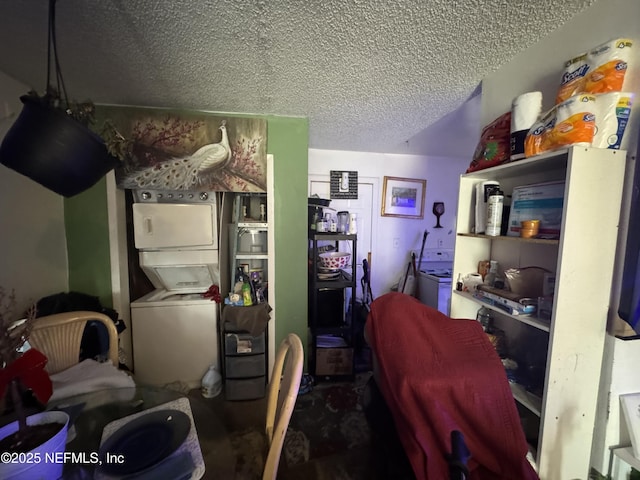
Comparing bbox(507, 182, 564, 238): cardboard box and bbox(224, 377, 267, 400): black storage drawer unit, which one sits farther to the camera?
bbox(224, 377, 267, 400): black storage drawer unit

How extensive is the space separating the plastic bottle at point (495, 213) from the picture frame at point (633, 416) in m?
0.68

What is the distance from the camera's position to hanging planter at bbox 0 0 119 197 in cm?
72

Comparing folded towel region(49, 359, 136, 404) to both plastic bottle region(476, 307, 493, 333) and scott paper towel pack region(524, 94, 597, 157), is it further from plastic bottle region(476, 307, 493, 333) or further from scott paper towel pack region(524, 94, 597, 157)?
scott paper towel pack region(524, 94, 597, 157)

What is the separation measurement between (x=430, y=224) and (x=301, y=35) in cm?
255

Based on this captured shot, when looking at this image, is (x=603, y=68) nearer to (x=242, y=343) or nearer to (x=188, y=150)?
(x=188, y=150)

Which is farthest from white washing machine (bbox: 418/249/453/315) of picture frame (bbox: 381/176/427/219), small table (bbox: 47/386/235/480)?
small table (bbox: 47/386/235/480)

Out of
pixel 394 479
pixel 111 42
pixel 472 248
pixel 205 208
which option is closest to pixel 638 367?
pixel 472 248

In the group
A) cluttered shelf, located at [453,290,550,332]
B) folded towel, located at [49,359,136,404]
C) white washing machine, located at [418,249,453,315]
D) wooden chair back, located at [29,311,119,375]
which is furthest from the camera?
white washing machine, located at [418,249,453,315]

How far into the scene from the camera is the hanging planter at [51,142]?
0.72 m

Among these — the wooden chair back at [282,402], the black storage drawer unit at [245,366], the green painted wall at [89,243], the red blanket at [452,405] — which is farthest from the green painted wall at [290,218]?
the green painted wall at [89,243]

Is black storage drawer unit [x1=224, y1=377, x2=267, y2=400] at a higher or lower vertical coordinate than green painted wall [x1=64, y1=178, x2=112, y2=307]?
lower

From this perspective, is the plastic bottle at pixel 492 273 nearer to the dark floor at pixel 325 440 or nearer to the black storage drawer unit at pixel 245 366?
the dark floor at pixel 325 440

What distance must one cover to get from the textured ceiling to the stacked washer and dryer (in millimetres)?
732

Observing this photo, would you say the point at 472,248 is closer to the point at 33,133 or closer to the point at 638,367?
the point at 638,367
